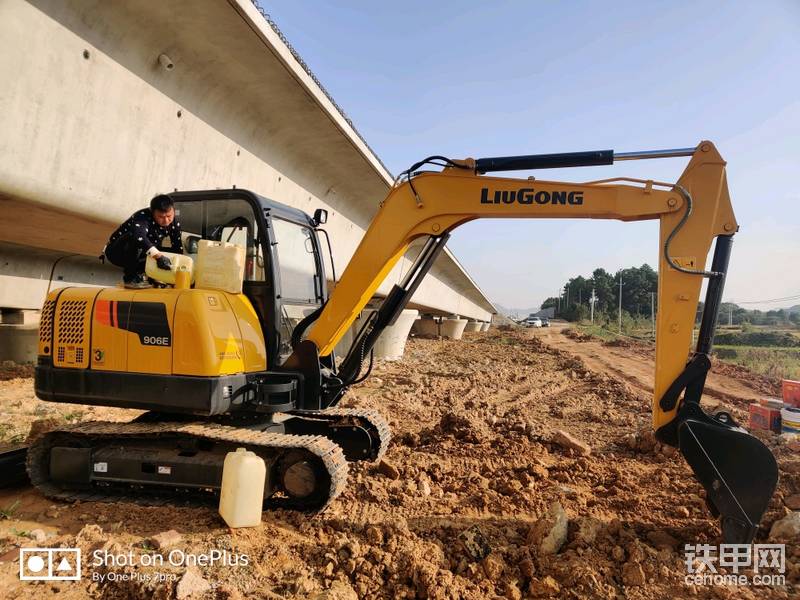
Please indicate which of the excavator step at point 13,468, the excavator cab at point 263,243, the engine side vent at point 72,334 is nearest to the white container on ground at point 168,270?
the excavator cab at point 263,243

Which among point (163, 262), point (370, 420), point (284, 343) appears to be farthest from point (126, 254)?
point (370, 420)

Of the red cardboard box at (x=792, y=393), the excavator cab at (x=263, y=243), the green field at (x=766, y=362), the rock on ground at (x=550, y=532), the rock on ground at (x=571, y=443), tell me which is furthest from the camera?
the green field at (x=766, y=362)

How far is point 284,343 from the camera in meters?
4.59

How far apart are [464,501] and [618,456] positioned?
235 centimetres

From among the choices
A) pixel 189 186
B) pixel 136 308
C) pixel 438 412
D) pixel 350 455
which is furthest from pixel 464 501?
pixel 189 186

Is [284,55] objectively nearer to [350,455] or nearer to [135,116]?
[135,116]

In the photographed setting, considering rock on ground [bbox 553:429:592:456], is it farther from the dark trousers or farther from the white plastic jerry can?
the dark trousers

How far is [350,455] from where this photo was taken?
4.90m

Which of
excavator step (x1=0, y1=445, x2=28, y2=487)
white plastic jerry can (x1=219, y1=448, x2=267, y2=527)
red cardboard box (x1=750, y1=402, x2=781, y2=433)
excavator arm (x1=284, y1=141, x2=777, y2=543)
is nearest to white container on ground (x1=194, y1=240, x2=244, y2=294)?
excavator arm (x1=284, y1=141, x2=777, y2=543)

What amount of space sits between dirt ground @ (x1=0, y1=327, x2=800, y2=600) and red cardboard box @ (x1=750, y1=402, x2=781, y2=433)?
0.87ft

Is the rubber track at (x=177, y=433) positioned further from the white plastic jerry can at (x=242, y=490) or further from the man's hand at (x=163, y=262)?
the man's hand at (x=163, y=262)

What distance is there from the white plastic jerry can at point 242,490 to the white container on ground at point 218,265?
1.33 m

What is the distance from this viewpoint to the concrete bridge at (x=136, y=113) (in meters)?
4.12

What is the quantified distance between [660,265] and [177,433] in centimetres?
388
